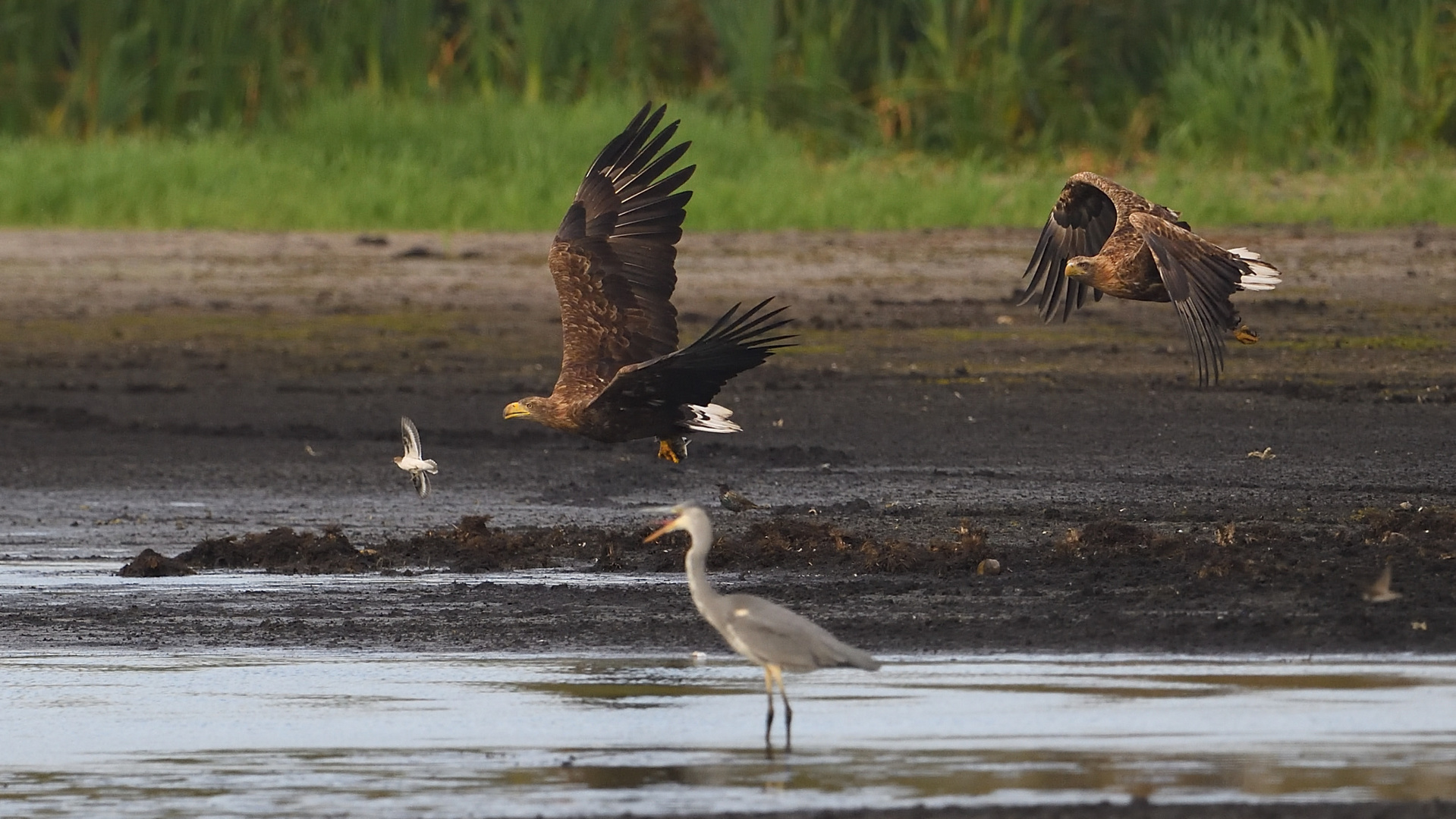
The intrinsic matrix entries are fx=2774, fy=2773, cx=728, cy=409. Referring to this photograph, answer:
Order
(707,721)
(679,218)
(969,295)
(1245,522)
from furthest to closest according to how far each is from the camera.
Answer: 1. (969,295)
2. (679,218)
3. (1245,522)
4. (707,721)

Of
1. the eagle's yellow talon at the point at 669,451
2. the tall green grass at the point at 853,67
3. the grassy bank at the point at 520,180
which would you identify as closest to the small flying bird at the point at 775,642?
the eagle's yellow talon at the point at 669,451

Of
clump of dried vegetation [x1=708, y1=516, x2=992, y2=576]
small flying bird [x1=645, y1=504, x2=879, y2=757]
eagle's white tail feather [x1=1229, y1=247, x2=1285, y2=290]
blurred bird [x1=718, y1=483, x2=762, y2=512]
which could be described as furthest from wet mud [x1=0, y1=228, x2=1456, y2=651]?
small flying bird [x1=645, y1=504, x2=879, y2=757]

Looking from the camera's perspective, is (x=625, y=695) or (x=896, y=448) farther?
(x=896, y=448)

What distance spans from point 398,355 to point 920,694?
30.1 feet

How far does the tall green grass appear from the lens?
21062 mm

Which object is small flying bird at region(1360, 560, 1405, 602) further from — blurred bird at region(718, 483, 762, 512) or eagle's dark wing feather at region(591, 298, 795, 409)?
blurred bird at region(718, 483, 762, 512)

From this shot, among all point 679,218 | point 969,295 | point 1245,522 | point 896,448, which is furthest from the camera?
point 969,295

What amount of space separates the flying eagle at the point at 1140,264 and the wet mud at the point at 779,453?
2.60 feet

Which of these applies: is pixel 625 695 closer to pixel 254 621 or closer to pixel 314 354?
pixel 254 621

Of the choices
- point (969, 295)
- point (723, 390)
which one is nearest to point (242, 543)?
point (723, 390)

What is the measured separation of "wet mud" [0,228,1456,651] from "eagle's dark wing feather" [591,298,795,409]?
1.85 feet

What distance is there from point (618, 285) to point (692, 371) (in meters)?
1.24

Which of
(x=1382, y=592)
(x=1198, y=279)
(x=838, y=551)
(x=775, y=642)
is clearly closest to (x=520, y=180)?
(x=1198, y=279)

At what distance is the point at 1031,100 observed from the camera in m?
21.9
